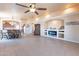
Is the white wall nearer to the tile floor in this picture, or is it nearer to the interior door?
the tile floor

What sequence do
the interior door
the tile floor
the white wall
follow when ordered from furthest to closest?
the interior door < the white wall < the tile floor

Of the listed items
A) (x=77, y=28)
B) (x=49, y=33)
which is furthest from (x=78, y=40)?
(x=49, y=33)

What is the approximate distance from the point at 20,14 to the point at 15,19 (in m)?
0.71

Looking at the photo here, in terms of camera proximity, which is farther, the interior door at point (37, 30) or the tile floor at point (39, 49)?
the interior door at point (37, 30)

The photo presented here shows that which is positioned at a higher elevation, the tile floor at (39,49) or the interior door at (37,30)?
the interior door at (37,30)

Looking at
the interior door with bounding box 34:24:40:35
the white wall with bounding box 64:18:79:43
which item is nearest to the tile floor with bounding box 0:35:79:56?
the white wall with bounding box 64:18:79:43

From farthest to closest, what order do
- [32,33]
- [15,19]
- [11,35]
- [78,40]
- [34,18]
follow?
1. [32,33]
2. [34,18]
3. [11,35]
4. [15,19]
5. [78,40]

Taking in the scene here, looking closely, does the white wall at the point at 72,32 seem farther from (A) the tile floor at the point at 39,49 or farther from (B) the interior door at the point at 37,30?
(B) the interior door at the point at 37,30

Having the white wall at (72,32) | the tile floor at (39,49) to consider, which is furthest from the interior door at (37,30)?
the tile floor at (39,49)

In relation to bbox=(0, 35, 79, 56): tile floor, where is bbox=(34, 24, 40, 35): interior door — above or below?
above

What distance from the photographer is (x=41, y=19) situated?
1253cm

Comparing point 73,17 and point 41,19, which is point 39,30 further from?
point 73,17

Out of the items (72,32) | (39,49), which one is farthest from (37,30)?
(39,49)

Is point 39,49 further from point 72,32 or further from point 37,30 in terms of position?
point 37,30
